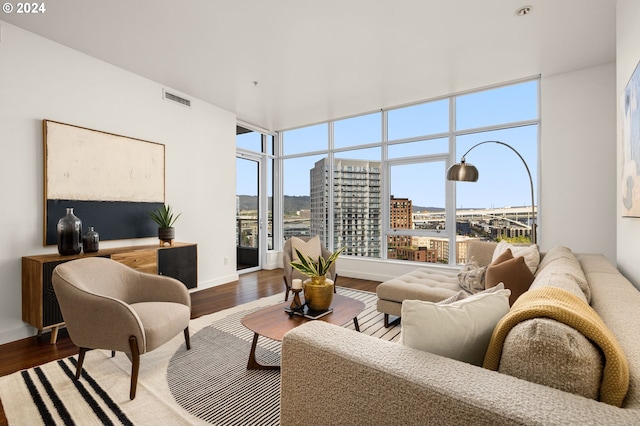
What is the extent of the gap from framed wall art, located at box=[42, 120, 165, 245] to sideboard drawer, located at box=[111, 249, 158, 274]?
464mm

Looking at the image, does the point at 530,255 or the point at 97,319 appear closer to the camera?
the point at 97,319

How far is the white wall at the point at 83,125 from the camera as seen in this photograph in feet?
8.91

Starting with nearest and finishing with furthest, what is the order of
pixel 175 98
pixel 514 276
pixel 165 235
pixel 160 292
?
pixel 514 276 → pixel 160 292 → pixel 165 235 → pixel 175 98

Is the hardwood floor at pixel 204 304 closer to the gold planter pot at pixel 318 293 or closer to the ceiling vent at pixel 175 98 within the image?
the gold planter pot at pixel 318 293

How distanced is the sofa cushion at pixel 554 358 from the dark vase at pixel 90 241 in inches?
136

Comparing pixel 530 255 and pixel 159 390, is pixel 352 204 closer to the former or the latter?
pixel 530 255

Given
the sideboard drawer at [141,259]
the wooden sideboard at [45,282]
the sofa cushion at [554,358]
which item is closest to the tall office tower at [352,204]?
the sideboard drawer at [141,259]

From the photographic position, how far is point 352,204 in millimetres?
5574

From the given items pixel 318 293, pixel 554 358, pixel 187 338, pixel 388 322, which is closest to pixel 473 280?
pixel 388 322

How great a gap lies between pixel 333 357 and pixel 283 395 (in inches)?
11.4

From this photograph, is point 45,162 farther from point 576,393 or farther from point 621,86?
point 621,86

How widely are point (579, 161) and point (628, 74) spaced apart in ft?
6.92

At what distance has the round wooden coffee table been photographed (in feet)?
6.62

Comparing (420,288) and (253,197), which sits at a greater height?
(253,197)
